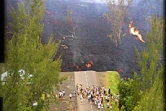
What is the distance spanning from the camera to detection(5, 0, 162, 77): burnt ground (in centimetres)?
511

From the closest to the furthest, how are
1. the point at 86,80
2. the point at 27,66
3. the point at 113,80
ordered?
the point at 27,66 → the point at 86,80 → the point at 113,80

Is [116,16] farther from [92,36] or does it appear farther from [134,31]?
[92,36]

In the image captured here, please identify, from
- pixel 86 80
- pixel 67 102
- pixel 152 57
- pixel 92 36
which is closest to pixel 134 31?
pixel 92 36

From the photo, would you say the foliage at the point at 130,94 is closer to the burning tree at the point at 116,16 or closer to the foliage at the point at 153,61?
the foliage at the point at 153,61

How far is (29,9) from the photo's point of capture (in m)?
3.03

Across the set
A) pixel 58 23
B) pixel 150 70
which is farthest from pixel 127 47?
pixel 150 70

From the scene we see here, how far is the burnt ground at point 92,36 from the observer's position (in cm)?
511

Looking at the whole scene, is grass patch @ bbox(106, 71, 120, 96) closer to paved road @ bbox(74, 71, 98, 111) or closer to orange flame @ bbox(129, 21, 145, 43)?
paved road @ bbox(74, 71, 98, 111)

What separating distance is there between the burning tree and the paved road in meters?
1.13

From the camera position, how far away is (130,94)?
338 cm

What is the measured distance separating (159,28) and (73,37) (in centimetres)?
284

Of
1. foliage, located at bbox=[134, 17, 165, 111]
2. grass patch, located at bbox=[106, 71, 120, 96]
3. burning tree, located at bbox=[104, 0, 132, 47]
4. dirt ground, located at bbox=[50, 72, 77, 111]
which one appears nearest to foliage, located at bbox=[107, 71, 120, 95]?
grass patch, located at bbox=[106, 71, 120, 96]

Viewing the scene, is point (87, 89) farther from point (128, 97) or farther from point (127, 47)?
point (127, 47)

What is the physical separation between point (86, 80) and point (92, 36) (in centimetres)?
156
